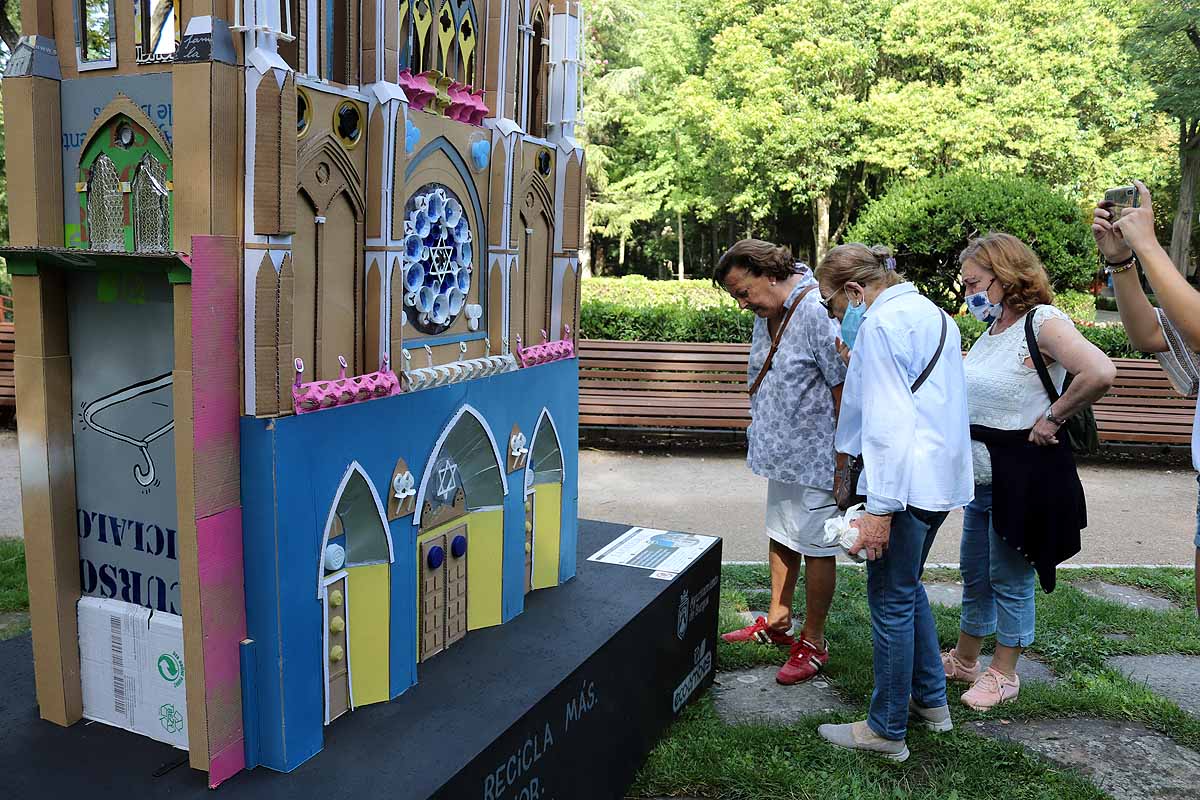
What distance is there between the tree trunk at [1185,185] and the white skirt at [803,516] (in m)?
27.4

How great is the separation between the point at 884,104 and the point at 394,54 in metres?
23.8

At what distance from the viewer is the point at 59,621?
2.42 meters

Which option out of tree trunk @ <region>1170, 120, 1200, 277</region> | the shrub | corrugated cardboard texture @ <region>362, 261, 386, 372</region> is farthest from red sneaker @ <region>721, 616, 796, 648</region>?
tree trunk @ <region>1170, 120, 1200, 277</region>

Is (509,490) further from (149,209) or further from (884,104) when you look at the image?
(884,104)

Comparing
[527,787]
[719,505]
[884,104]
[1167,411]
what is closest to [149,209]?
[527,787]

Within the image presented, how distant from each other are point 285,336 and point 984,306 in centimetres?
307

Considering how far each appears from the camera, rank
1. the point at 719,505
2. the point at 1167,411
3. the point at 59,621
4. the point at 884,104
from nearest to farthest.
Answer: the point at 59,621, the point at 719,505, the point at 1167,411, the point at 884,104

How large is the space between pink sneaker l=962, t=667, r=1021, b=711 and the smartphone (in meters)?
2.10

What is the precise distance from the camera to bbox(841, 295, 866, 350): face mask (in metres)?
3.94

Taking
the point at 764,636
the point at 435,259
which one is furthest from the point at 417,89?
the point at 764,636

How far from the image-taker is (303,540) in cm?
229

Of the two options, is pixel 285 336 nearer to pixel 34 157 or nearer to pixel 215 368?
pixel 215 368

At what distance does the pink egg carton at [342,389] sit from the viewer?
2273 millimetres

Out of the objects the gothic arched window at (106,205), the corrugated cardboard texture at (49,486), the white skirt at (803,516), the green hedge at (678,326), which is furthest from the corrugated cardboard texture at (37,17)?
the green hedge at (678,326)
